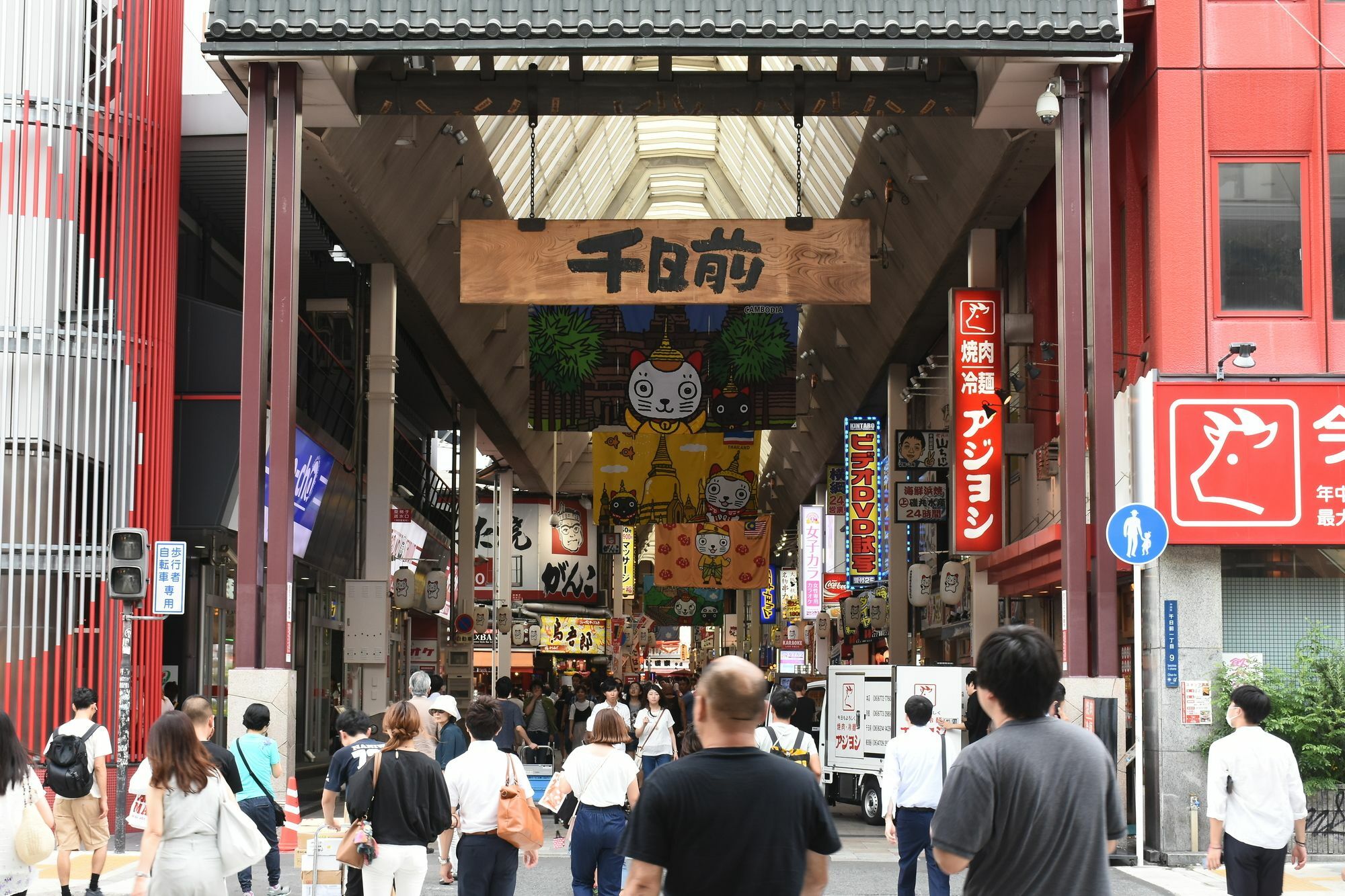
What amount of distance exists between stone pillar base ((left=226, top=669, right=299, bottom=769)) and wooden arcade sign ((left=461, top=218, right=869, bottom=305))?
4.22m

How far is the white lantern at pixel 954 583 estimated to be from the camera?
2178 cm

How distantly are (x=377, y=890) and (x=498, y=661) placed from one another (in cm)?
2905

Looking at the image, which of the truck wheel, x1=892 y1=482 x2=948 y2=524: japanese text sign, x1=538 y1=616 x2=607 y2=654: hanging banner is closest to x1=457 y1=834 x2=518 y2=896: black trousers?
the truck wheel

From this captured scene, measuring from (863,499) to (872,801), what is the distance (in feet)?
30.9

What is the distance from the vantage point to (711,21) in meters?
13.1

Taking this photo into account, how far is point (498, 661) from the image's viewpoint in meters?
36.3

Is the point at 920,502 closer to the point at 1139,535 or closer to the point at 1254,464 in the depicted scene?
the point at 1254,464

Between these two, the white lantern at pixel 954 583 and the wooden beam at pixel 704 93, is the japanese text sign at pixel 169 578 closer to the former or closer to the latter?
the wooden beam at pixel 704 93

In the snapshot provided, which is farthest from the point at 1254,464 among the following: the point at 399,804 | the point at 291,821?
the point at 399,804

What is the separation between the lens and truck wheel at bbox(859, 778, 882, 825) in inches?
673

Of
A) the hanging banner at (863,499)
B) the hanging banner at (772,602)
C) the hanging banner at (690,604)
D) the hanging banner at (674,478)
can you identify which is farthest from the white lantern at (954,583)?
the hanging banner at (772,602)

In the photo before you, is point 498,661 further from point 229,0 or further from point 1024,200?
point 229,0

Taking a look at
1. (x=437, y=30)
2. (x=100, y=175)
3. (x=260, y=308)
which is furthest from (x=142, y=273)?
(x=437, y=30)

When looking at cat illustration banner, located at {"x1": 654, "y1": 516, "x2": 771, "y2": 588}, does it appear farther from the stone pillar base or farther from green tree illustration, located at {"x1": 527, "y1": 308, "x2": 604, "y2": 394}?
the stone pillar base
